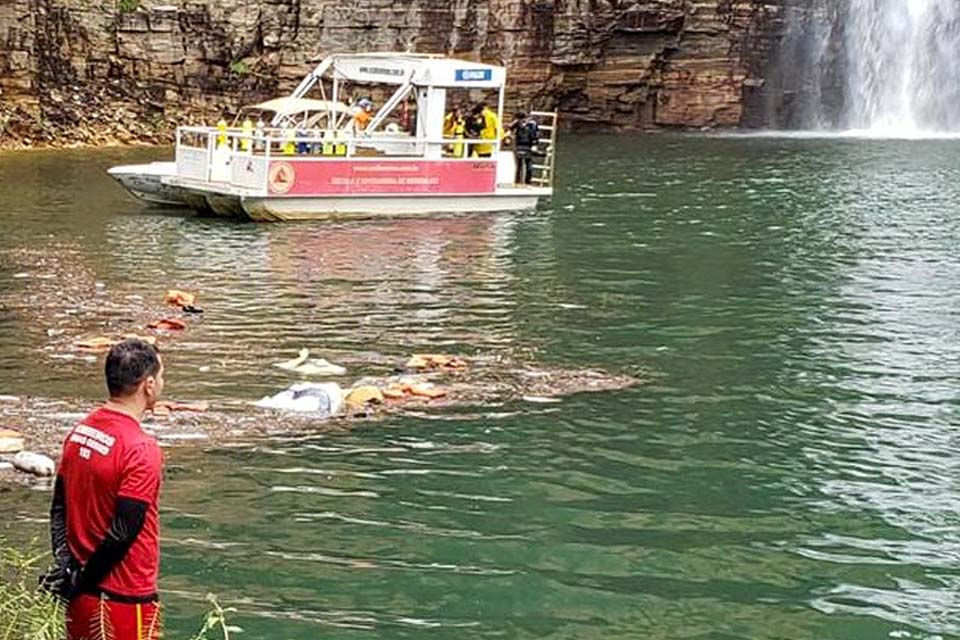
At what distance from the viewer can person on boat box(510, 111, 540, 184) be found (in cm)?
3494

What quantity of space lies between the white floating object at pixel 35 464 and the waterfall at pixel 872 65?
5714 centimetres

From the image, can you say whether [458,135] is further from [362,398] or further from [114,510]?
[114,510]

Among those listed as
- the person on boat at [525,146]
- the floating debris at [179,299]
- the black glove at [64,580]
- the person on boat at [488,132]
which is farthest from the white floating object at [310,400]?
the person on boat at [525,146]

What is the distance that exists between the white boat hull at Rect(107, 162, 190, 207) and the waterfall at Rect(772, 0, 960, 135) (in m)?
39.2

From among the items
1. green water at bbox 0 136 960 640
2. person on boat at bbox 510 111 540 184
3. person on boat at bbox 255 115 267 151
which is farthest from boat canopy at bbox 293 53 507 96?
green water at bbox 0 136 960 640

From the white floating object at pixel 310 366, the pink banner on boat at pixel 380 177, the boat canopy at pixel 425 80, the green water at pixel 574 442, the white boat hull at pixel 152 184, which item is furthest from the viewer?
the boat canopy at pixel 425 80

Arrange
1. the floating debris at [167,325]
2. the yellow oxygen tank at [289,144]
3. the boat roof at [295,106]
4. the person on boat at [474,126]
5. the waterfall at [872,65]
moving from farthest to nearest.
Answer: the waterfall at [872,65], the person on boat at [474,126], the boat roof at [295,106], the yellow oxygen tank at [289,144], the floating debris at [167,325]

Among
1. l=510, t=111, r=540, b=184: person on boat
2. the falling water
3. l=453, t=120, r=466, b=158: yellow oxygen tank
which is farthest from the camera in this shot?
the falling water

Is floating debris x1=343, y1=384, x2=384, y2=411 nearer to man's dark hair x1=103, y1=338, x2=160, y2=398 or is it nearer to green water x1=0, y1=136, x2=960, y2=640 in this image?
green water x1=0, y1=136, x2=960, y2=640

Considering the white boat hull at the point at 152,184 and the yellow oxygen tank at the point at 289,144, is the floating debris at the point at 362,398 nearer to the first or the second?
the yellow oxygen tank at the point at 289,144

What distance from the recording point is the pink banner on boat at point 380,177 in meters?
31.1

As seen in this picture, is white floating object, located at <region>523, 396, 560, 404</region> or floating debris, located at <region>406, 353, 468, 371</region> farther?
floating debris, located at <region>406, 353, 468, 371</region>

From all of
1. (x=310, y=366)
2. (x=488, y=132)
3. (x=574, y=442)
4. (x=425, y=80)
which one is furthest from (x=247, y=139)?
(x=574, y=442)

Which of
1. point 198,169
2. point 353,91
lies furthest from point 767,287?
point 353,91
